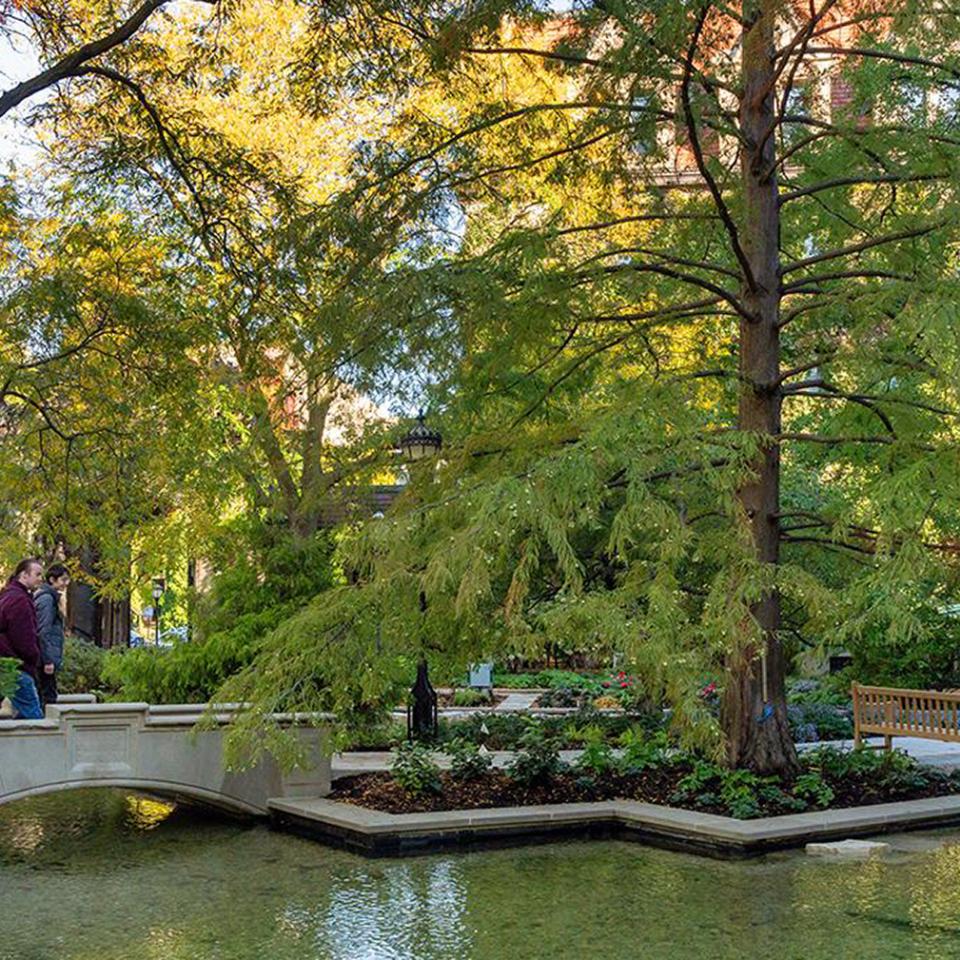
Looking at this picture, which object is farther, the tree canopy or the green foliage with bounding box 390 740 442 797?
the green foliage with bounding box 390 740 442 797

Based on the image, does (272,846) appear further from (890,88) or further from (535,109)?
(890,88)

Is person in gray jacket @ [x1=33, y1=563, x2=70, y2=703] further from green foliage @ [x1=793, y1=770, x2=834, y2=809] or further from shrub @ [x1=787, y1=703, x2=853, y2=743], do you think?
shrub @ [x1=787, y1=703, x2=853, y2=743]

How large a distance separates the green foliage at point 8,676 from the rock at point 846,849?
7025 mm

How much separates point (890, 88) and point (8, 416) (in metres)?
10.7

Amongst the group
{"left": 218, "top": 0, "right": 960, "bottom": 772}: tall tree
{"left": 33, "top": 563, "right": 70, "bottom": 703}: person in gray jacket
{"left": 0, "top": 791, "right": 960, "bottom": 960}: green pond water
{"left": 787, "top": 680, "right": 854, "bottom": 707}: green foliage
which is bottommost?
{"left": 0, "top": 791, "right": 960, "bottom": 960}: green pond water

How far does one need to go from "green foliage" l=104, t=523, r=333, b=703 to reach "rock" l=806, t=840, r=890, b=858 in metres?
7.02

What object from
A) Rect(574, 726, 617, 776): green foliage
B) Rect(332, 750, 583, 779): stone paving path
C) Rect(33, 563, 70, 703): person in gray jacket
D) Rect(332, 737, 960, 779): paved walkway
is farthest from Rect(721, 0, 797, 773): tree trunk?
Rect(33, 563, 70, 703): person in gray jacket

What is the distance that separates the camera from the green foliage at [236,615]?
647 inches

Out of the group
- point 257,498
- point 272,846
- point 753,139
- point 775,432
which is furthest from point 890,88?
point 257,498

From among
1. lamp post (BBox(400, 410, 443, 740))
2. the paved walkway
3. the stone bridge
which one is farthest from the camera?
the paved walkway

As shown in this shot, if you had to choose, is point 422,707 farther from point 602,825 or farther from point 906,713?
point 906,713

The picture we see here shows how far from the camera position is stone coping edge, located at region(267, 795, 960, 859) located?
11438 millimetres

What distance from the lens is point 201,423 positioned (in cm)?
1661

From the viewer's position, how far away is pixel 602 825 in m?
12.4
